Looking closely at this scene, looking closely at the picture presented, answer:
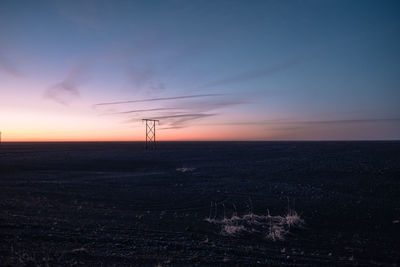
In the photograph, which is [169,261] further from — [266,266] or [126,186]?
[126,186]

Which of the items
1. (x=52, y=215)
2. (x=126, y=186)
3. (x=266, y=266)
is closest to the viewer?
(x=266, y=266)

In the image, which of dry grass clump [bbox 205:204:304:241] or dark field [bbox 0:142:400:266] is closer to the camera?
dark field [bbox 0:142:400:266]

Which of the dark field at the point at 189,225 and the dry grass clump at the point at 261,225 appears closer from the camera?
the dark field at the point at 189,225

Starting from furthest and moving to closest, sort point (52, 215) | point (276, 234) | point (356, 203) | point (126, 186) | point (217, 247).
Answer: point (126, 186) → point (356, 203) → point (52, 215) → point (276, 234) → point (217, 247)

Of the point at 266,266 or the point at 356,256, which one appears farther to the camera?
the point at 356,256

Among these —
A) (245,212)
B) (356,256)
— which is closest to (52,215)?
(245,212)

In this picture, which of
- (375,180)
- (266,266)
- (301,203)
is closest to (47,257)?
(266,266)
